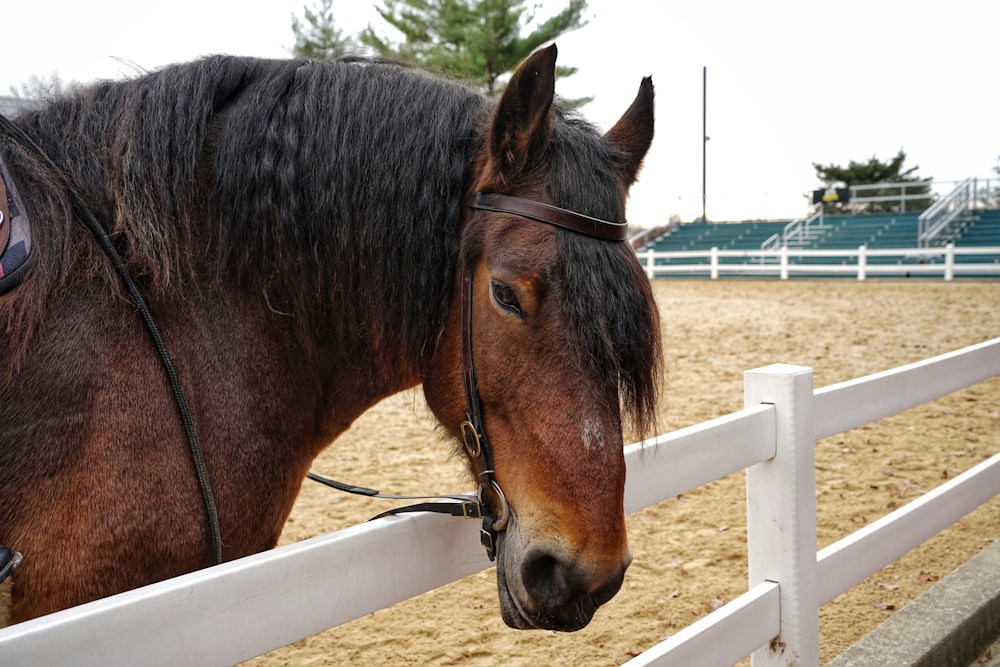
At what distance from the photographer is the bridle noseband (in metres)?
1.48

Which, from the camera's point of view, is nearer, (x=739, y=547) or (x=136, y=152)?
(x=136, y=152)

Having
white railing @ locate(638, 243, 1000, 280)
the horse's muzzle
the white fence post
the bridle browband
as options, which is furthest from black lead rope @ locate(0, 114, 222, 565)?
white railing @ locate(638, 243, 1000, 280)

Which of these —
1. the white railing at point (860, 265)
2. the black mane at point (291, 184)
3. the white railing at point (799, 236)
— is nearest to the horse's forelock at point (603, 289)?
the black mane at point (291, 184)

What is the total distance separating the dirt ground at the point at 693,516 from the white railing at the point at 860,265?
924 centimetres

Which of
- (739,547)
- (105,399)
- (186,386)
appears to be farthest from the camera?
(739,547)

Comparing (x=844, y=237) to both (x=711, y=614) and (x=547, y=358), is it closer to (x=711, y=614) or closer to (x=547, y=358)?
(x=711, y=614)

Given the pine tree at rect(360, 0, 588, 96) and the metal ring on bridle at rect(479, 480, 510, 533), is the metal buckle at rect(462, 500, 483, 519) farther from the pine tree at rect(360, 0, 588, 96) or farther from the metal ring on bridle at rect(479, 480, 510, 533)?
the pine tree at rect(360, 0, 588, 96)

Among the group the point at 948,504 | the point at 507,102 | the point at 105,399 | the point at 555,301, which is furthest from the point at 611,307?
the point at 948,504

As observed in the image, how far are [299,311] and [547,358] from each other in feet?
2.05

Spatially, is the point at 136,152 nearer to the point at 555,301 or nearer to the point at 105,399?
the point at 105,399

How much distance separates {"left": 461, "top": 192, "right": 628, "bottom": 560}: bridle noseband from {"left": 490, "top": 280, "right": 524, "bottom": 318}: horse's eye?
0.22 ft

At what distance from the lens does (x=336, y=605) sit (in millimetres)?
1312

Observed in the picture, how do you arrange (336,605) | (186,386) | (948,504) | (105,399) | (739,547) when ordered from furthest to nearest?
(739,547) → (948,504) → (186,386) → (105,399) → (336,605)

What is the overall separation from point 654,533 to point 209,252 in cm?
343
